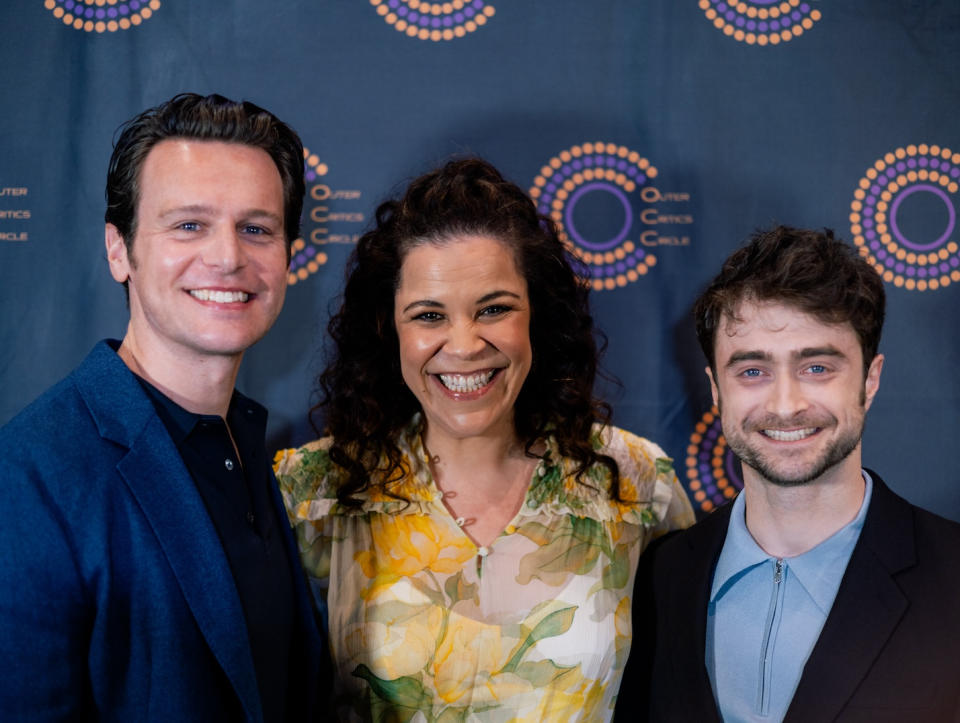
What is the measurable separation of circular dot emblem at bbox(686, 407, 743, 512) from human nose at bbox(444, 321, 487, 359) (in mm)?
856

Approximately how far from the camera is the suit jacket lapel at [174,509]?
1.53 meters

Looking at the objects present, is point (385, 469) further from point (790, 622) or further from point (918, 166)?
point (918, 166)

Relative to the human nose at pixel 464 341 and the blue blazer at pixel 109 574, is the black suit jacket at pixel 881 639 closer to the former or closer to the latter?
the human nose at pixel 464 341

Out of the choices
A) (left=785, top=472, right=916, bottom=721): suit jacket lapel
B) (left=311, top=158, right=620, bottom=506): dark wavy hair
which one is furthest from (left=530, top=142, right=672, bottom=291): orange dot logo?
(left=785, top=472, right=916, bottom=721): suit jacket lapel

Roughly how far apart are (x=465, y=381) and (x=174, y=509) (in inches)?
30.8

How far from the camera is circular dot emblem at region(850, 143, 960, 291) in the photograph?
264 cm

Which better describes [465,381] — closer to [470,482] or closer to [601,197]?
[470,482]

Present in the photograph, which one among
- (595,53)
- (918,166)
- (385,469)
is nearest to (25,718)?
(385,469)

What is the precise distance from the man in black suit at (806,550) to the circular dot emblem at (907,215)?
63 centimetres

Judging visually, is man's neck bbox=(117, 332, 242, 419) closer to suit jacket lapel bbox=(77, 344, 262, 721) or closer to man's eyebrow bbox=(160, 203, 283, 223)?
suit jacket lapel bbox=(77, 344, 262, 721)

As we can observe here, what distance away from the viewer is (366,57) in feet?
8.49

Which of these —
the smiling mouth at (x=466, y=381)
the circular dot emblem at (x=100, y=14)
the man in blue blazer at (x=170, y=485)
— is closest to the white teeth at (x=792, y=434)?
the smiling mouth at (x=466, y=381)

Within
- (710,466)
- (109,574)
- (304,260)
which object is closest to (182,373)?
(109,574)

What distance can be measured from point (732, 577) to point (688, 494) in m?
0.67
